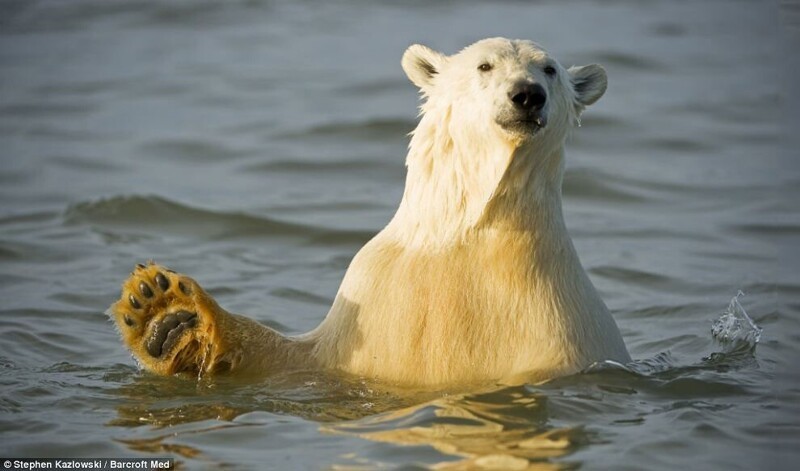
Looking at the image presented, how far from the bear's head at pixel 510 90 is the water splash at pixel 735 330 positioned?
1.94 meters

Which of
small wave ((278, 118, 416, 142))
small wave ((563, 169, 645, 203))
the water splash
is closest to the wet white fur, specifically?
the water splash

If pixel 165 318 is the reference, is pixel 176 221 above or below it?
above

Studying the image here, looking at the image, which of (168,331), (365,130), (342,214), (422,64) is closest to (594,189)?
(342,214)

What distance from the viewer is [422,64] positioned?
271 inches

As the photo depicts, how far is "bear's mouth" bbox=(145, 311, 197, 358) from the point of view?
6457 mm

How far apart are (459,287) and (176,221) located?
201 inches

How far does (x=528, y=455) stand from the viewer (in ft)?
18.1

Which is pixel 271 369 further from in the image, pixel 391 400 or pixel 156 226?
pixel 156 226

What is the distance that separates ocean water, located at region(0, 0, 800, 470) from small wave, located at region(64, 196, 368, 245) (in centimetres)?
3

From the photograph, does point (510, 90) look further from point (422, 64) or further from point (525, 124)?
point (422, 64)

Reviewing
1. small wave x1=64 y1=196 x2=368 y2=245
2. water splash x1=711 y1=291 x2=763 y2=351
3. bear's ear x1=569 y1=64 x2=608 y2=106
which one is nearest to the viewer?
bear's ear x1=569 y1=64 x2=608 y2=106

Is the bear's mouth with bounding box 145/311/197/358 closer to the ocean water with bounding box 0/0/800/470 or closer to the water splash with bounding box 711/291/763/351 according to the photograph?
the ocean water with bounding box 0/0/800/470

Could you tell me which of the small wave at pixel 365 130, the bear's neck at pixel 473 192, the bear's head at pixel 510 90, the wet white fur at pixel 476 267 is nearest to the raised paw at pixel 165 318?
the wet white fur at pixel 476 267

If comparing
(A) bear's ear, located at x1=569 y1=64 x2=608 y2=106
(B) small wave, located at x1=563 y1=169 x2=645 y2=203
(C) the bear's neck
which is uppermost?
(A) bear's ear, located at x1=569 y1=64 x2=608 y2=106
